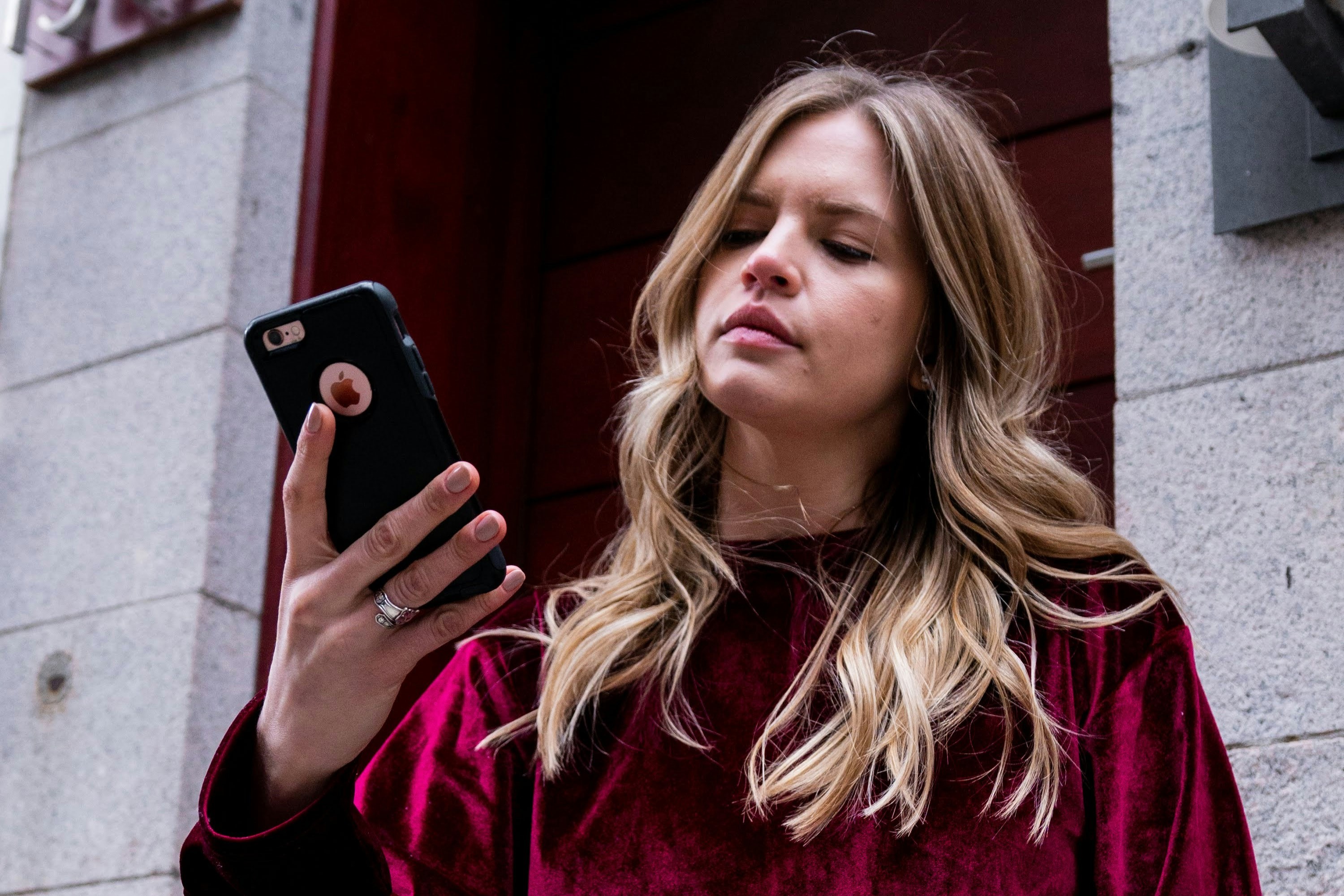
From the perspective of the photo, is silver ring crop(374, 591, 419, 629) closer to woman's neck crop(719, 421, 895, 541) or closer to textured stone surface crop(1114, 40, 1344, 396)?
woman's neck crop(719, 421, 895, 541)

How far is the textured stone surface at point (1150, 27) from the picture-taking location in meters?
2.51

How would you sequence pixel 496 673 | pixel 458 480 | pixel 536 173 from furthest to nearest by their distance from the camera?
1. pixel 536 173
2. pixel 496 673
3. pixel 458 480

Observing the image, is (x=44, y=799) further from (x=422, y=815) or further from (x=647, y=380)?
(x=647, y=380)

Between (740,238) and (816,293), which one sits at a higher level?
(740,238)

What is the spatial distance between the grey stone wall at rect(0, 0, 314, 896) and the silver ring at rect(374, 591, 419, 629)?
1.21 m

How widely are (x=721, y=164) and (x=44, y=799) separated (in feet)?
5.36

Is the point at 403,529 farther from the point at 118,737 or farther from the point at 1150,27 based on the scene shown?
the point at 1150,27

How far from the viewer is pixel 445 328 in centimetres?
322


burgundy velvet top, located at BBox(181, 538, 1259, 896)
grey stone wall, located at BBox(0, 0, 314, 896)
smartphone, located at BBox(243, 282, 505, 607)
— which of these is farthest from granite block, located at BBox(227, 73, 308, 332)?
smartphone, located at BBox(243, 282, 505, 607)

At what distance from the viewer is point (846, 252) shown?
2143 mm

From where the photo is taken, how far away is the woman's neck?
7.30 ft

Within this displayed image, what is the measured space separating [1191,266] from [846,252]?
0.59 metres

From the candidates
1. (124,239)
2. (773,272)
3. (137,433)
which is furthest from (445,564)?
(124,239)

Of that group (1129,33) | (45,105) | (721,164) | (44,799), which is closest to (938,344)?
(721,164)
